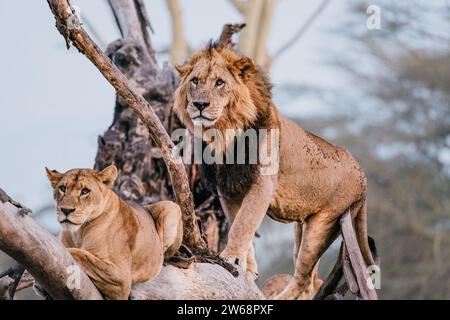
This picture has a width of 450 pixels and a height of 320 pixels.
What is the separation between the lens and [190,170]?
10.5m

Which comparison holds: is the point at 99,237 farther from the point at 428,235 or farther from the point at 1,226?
the point at 428,235

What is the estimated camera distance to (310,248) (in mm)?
8984

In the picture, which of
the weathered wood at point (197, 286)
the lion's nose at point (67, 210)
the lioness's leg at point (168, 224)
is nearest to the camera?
the lion's nose at point (67, 210)

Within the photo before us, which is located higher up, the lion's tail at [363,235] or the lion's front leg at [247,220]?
the lion's front leg at [247,220]

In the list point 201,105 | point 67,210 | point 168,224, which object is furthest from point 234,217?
point 67,210

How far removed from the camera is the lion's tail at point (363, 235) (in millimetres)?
8914

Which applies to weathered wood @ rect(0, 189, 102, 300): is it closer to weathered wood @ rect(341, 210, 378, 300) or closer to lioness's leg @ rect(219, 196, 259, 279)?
lioness's leg @ rect(219, 196, 259, 279)

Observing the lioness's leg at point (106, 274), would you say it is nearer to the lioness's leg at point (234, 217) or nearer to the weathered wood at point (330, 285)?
the lioness's leg at point (234, 217)

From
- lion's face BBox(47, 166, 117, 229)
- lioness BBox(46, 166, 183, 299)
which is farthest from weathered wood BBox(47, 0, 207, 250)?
lion's face BBox(47, 166, 117, 229)

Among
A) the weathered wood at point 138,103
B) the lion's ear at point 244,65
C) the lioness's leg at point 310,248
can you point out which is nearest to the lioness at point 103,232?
the weathered wood at point 138,103

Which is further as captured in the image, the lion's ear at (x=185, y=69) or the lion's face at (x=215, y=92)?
the lion's ear at (x=185, y=69)

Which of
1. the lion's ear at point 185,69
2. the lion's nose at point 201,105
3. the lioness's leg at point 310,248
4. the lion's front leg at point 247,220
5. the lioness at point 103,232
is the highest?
the lion's ear at point 185,69

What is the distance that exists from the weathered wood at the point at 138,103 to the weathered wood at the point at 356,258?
1.16m
